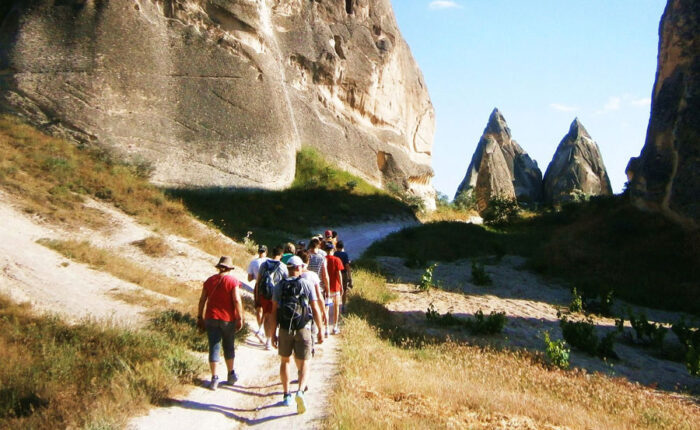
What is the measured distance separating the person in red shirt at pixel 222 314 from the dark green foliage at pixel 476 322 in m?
5.57

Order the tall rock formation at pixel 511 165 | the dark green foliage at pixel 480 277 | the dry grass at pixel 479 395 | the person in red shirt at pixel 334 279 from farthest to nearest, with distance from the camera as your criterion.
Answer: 1. the tall rock formation at pixel 511 165
2. the dark green foliage at pixel 480 277
3. the person in red shirt at pixel 334 279
4. the dry grass at pixel 479 395

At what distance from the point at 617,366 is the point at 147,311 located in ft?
23.4

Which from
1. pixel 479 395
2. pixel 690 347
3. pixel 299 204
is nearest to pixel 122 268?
pixel 479 395

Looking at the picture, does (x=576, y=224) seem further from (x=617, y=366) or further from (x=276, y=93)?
(x=617, y=366)

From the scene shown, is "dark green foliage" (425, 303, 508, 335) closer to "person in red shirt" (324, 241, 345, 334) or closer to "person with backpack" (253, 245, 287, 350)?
"person in red shirt" (324, 241, 345, 334)

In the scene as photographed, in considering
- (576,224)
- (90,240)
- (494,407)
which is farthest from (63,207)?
(576,224)

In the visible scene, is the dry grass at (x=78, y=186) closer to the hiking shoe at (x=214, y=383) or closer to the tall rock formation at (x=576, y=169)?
the hiking shoe at (x=214, y=383)

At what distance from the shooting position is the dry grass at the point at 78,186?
12.6 m

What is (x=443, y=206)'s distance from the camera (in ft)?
120

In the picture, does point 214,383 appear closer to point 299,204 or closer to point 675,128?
point 299,204

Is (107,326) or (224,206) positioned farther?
Answer: (224,206)

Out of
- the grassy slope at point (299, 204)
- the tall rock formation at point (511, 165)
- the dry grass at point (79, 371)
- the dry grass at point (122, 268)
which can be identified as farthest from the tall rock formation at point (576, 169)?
the dry grass at point (79, 371)

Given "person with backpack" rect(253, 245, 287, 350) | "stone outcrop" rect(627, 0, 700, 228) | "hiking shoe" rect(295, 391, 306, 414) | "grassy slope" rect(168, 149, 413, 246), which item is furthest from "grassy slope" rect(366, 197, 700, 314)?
"hiking shoe" rect(295, 391, 306, 414)

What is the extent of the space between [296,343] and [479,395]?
6.24 ft
